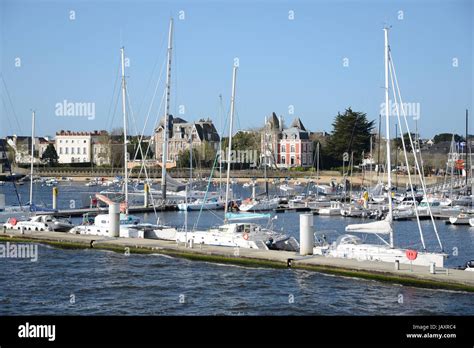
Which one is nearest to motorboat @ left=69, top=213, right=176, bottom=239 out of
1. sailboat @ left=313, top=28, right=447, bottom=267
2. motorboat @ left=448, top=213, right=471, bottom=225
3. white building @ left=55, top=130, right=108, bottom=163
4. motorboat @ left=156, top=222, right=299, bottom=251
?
motorboat @ left=156, top=222, right=299, bottom=251

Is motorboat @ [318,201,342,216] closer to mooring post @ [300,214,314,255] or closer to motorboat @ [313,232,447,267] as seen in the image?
motorboat @ [313,232,447,267]

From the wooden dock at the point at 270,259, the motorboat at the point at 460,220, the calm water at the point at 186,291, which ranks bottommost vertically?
the calm water at the point at 186,291

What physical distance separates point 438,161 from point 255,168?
110 ft

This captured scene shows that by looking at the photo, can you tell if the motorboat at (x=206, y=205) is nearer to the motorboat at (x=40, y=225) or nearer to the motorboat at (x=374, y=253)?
the motorboat at (x=40, y=225)

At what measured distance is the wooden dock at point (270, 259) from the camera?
99.1 feet

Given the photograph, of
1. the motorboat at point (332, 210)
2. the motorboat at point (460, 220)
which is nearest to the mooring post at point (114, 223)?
the motorboat at point (460, 220)

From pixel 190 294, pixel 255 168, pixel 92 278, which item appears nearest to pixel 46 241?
pixel 92 278

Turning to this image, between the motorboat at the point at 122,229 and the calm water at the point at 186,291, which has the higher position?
the motorboat at the point at 122,229

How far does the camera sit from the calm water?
27766 millimetres

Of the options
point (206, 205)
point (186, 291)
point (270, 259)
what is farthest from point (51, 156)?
point (186, 291)

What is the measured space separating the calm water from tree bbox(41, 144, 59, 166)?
127 metres

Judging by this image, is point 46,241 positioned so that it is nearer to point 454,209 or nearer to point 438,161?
point 454,209

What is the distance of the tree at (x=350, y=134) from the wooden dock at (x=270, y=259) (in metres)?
93.3

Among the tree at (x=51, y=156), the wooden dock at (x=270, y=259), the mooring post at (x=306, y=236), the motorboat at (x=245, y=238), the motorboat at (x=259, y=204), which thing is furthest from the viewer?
the tree at (x=51, y=156)
